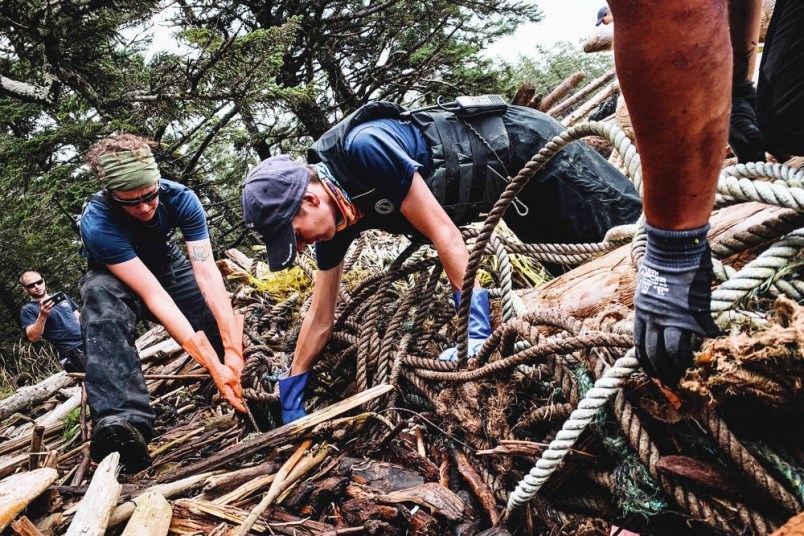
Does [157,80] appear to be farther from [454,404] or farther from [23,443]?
[454,404]

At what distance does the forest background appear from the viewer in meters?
5.95

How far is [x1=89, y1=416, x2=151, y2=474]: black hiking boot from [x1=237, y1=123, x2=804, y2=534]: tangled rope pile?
1.21 metres

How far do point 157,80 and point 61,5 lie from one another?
127 cm

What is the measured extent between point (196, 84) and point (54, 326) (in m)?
→ 4.13

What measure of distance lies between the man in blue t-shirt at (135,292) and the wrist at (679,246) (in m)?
2.44

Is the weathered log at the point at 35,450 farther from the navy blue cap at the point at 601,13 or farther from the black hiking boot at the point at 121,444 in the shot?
the navy blue cap at the point at 601,13

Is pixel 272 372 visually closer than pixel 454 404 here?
No

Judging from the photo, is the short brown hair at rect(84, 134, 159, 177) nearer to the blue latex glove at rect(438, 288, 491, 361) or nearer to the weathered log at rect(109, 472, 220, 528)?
the weathered log at rect(109, 472, 220, 528)

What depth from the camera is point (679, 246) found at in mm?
976

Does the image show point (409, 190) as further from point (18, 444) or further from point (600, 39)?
point (600, 39)

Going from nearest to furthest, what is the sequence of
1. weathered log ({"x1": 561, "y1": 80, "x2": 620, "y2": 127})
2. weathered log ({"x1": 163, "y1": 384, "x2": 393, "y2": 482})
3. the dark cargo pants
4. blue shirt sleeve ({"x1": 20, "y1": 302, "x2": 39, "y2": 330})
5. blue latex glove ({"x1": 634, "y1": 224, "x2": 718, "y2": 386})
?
blue latex glove ({"x1": 634, "y1": 224, "x2": 718, "y2": 386}) → weathered log ({"x1": 163, "y1": 384, "x2": 393, "y2": 482}) → the dark cargo pants → weathered log ({"x1": 561, "y1": 80, "x2": 620, "y2": 127}) → blue shirt sleeve ({"x1": 20, "y1": 302, "x2": 39, "y2": 330})

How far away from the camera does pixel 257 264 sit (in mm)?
5848

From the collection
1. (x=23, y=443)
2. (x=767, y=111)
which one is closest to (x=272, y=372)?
(x=23, y=443)

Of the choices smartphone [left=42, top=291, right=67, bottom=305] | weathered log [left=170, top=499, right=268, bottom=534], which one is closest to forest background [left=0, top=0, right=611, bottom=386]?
smartphone [left=42, top=291, right=67, bottom=305]
